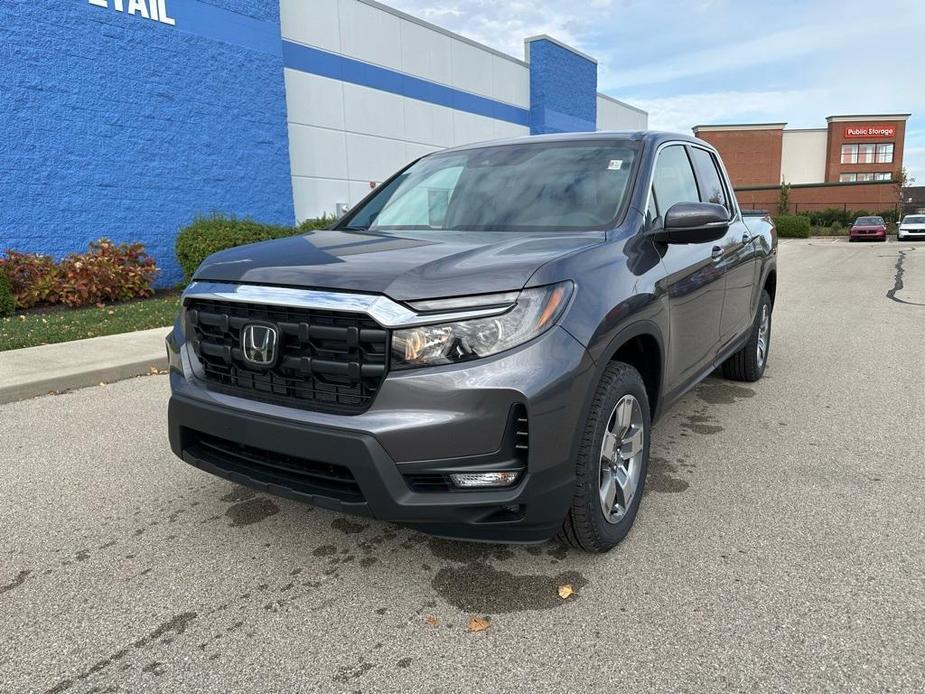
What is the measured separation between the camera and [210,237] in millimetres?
11477

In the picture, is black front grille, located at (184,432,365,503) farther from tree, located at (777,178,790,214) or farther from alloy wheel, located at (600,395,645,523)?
tree, located at (777,178,790,214)

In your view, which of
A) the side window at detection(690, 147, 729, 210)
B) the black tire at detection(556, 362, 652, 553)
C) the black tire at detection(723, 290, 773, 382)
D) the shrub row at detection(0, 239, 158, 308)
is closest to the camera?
the black tire at detection(556, 362, 652, 553)

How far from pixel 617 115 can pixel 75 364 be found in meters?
28.4

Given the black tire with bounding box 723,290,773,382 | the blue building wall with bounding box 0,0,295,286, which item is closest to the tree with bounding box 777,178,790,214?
the blue building wall with bounding box 0,0,295,286

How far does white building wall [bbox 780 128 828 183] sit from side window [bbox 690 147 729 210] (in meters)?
75.0

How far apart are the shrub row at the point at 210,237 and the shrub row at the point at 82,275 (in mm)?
594

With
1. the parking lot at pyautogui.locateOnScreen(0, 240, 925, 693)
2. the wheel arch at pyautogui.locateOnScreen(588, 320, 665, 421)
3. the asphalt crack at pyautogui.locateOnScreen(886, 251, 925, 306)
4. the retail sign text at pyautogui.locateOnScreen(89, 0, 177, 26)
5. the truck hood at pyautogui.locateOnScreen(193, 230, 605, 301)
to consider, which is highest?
the retail sign text at pyautogui.locateOnScreen(89, 0, 177, 26)

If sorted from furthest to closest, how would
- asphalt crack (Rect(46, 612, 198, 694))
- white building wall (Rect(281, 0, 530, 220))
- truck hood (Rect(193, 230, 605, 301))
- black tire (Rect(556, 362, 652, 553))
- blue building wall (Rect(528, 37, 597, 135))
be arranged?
blue building wall (Rect(528, 37, 597, 135)) → white building wall (Rect(281, 0, 530, 220)) → black tire (Rect(556, 362, 652, 553)) → truck hood (Rect(193, 230, 605, 301)) → asphalt crack (Rect(46, 612, 198, 694))

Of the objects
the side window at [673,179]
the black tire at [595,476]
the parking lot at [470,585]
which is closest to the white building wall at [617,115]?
the side window at [673,179]

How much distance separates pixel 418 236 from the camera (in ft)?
10.8

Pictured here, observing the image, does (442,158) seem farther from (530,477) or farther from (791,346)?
(791,346)

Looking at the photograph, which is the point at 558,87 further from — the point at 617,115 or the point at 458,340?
the point at 458,340

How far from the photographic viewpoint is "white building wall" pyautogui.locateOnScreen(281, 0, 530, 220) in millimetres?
14977

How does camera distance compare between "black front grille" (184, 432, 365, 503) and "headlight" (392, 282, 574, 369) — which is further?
"black front grille" (184, 432, 365, 503)
